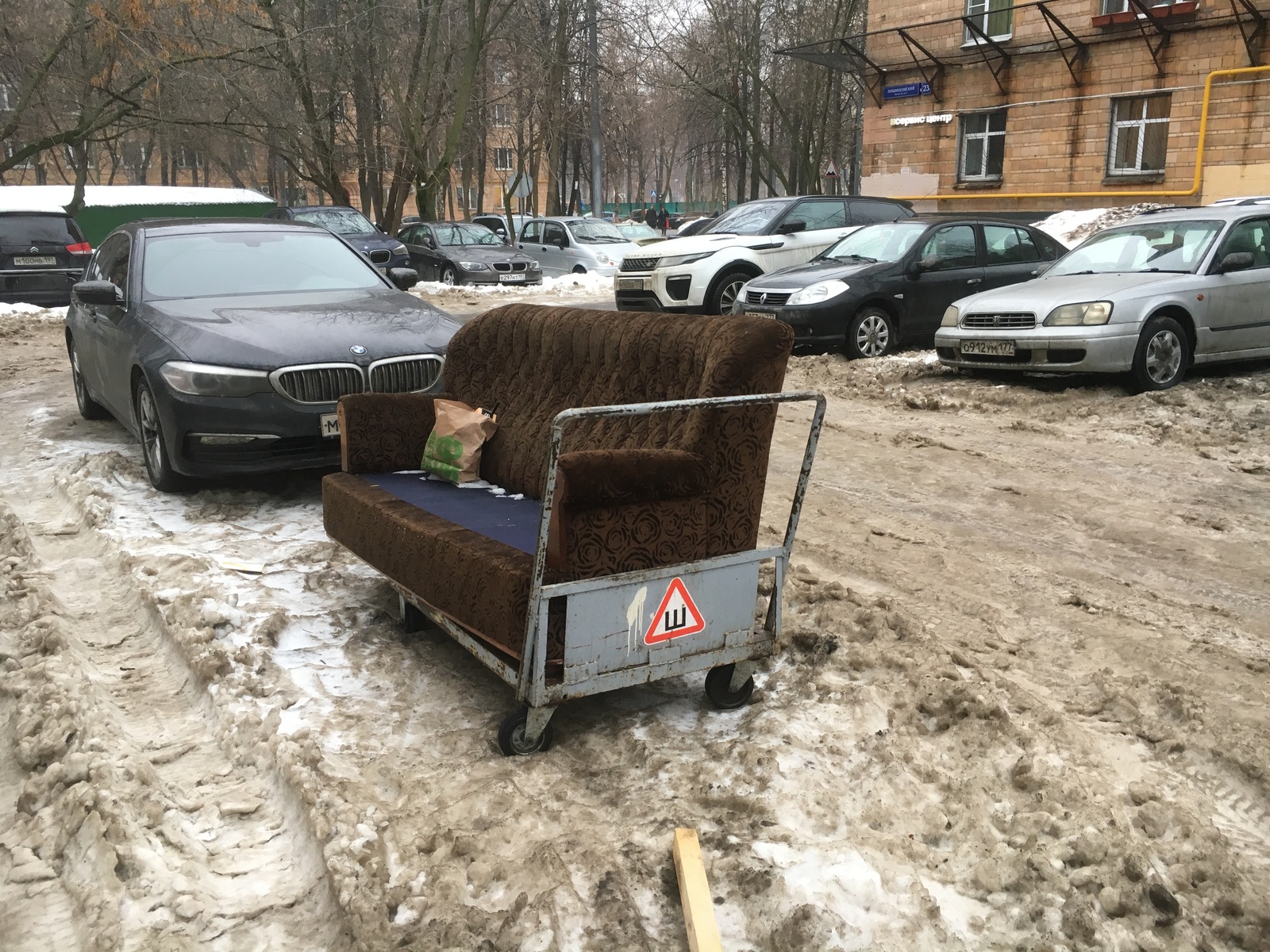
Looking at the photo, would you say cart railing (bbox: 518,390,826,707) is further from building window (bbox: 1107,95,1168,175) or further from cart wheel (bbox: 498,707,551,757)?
building window (bbox: 1107,95,1168,175)

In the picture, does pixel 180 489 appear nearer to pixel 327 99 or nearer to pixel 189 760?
pixel 189 760

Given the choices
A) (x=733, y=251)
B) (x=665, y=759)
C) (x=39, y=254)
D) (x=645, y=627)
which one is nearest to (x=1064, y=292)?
(x=733, y=251)

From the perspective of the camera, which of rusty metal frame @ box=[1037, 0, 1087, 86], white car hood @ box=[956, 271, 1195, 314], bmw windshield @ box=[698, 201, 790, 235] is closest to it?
white car hood @ box=[956, 271, 1195, 314]

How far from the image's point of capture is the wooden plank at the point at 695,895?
2582mm

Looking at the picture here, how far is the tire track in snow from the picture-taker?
2736 millimetres

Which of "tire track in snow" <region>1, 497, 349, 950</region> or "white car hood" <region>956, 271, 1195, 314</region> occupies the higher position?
"white car hood" <region>956, 271, 1195, 314</region>

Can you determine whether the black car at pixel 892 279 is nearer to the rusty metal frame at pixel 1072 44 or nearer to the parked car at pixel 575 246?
the parked car at pixel 575 246

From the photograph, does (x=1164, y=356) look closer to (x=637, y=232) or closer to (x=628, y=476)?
(x=628, y=476)

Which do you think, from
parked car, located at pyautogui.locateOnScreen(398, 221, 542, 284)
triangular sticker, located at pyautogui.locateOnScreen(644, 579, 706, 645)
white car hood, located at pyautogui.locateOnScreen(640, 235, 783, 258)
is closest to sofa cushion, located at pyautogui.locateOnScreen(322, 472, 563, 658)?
triangular sticker, located at pyautogui.locateOnScreen(644, 579, 706, 645)

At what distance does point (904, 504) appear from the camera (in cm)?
634

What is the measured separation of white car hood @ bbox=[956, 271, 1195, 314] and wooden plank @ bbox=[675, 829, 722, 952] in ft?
24.5

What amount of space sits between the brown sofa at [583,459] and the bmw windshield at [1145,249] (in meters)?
6.92

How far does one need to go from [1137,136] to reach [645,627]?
24.7 metres

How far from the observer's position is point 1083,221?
22391 mm
